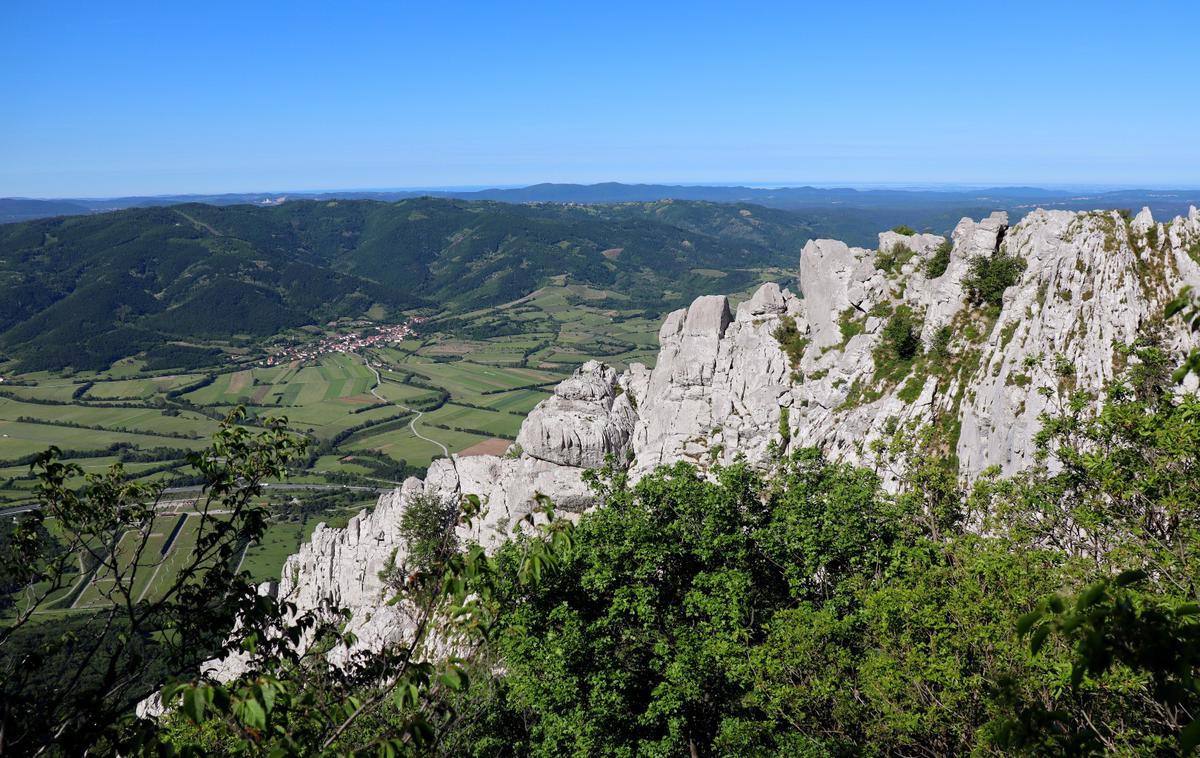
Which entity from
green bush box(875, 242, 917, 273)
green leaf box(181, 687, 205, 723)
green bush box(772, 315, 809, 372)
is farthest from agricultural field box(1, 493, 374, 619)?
green leaf box(181, 687, 205, 723)

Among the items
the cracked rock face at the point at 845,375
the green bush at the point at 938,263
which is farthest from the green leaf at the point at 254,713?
the green bush at the point at 938,263

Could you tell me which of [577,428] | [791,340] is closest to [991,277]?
[791,340]

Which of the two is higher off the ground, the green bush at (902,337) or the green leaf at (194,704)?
the green leaf at (194,704)

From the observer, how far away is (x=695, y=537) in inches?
1292

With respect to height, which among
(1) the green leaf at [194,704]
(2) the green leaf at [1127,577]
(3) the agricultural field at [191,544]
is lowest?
(3) the agricultural field at [191,544]

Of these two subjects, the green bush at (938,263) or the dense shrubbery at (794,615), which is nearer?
the dense shrubbery at (794,615)

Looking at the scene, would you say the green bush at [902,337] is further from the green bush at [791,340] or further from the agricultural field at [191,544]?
the agricultural field at [191,544]

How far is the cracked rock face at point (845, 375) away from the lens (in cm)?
3362

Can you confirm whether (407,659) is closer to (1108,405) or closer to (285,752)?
(285,752)

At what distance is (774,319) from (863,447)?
17785mm

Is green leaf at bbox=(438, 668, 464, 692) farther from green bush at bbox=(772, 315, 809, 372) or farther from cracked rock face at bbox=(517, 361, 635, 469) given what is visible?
green bush at bbox=(772, 315, 809, 372)

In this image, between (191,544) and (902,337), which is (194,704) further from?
(191,544)

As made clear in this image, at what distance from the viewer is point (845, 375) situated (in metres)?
47.5

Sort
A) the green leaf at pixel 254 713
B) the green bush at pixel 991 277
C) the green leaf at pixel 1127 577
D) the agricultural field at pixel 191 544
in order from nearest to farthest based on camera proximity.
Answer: the green leaf at pixel 1127 577
the green leaf at pixel 254 713
the green bush at pixel 991 277
the agricultural field at pixel 191 544
